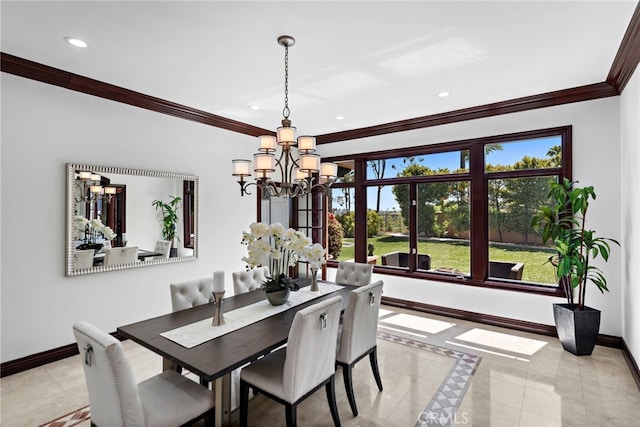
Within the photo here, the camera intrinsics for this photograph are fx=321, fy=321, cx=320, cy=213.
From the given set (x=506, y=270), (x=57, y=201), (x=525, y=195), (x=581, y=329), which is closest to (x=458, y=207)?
(x=525, y=195)

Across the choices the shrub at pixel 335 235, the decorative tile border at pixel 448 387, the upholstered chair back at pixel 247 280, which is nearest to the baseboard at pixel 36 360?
the upholstered chair back at pixel 247 280

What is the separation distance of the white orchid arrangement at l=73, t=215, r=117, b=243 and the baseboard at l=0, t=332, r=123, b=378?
42.8 inches

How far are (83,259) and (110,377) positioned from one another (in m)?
2.32

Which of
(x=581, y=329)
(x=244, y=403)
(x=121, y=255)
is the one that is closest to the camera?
(x=244, y=403)

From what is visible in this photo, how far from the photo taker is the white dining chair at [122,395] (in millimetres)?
Result: 1491

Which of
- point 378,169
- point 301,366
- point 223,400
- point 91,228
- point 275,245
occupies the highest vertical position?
point 378,169

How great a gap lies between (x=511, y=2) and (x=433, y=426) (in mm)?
2898

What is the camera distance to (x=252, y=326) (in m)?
2.17

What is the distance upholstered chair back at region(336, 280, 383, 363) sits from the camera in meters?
2.37

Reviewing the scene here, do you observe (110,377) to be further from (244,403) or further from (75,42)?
(75,42)

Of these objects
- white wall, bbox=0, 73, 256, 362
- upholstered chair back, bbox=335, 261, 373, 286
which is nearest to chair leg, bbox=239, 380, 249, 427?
upholstered chair back, bbox=335, 261, 373, 286

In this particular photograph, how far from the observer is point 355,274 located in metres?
3.50

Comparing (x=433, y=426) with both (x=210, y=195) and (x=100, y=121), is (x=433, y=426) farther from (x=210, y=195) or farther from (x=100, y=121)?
(x=100, y=121)

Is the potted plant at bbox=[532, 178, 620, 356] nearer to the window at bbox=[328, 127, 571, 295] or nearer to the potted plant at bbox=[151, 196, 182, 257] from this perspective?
the window at bbox=[328, 127, 571, 295]
